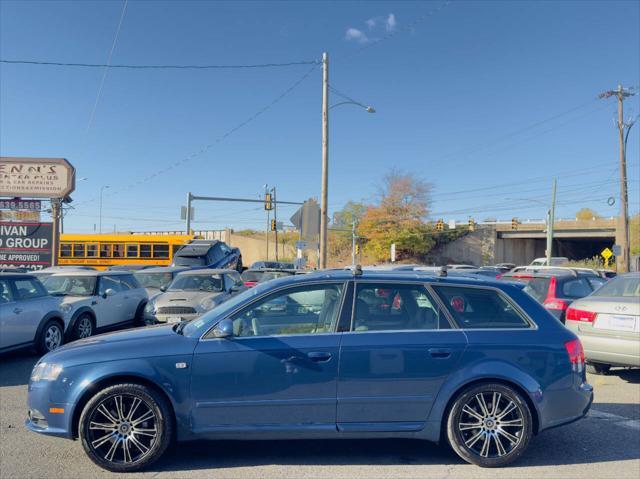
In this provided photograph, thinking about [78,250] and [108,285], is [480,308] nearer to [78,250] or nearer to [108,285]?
[108,285]

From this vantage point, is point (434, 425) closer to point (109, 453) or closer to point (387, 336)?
point (387, 336)

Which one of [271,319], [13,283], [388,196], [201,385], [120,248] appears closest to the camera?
[201,385]

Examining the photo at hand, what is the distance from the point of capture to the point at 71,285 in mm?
10797

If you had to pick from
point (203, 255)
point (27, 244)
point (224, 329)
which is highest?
point (27, 244)

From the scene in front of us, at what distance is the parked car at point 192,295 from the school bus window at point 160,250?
60.4 ft

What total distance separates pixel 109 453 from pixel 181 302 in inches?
274

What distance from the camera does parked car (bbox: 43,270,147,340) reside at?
980 cm

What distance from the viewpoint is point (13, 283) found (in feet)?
28.0

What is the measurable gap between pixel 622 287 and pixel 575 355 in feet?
13.2

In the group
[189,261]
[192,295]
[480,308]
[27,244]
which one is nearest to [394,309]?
[480,308]

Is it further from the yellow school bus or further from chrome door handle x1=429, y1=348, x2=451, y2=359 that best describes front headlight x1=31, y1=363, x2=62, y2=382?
the yellow school bus

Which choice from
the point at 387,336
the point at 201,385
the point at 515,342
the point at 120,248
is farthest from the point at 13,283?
the point at 120,248

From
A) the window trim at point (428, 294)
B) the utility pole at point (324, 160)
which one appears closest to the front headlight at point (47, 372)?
the window trim at point (428, 294)

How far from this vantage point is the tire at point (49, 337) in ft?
28.2
